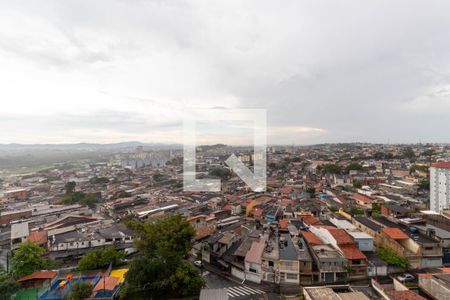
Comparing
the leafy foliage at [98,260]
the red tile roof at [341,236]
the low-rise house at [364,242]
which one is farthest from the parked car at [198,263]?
the low-rise house at [364,242]

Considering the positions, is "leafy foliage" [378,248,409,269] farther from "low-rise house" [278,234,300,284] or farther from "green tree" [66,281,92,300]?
"green tree" [66,281,92,300]

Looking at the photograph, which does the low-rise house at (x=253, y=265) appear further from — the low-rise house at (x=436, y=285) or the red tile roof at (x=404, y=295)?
the low-rise house at (x=436, y=285)

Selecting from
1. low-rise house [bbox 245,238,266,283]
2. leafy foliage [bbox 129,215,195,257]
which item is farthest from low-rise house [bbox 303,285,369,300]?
leafy foliage [bbox 129,215,195,257]

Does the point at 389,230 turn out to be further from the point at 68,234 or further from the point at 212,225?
the point at 68,234

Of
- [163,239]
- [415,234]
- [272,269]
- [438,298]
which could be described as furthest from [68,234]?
[415,234]

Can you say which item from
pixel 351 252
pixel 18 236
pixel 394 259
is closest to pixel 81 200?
pixel 18 236

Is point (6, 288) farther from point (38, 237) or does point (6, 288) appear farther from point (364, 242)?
point (364, 242)
